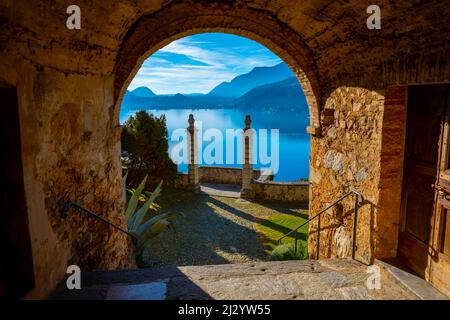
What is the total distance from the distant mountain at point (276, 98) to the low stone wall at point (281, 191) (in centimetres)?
9971

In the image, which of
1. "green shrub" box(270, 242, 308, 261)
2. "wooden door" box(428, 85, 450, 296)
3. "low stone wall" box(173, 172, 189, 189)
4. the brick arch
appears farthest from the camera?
"low stone wall" box(173, 172, 189, 189)

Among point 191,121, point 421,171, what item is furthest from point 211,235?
point 421,171

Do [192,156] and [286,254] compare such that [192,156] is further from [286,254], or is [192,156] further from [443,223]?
[443,223]

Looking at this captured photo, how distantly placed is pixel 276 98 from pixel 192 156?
386ft

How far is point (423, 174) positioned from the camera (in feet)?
10.1

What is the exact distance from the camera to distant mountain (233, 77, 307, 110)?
117m

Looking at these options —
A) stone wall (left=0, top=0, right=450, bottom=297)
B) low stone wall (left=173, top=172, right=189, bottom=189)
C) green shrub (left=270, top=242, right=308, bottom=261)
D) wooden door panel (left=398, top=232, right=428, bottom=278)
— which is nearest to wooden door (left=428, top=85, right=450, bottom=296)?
wooden door panel (left=398, top=232, right=428, bottom=278)

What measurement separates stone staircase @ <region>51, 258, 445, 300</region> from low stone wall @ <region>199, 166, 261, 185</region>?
1492 cm

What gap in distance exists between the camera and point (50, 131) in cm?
277

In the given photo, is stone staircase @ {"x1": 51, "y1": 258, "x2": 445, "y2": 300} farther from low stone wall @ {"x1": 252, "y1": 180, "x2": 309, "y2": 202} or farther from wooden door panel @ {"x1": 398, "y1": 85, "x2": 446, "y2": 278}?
low stone wall @ {"x1": 252, "y1": 180, "x2": 309, "y2": 202}

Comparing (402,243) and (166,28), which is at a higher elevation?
(166,28)

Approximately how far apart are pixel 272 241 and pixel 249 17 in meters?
7.98

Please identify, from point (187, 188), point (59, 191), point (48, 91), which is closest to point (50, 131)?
point (48, 91)
